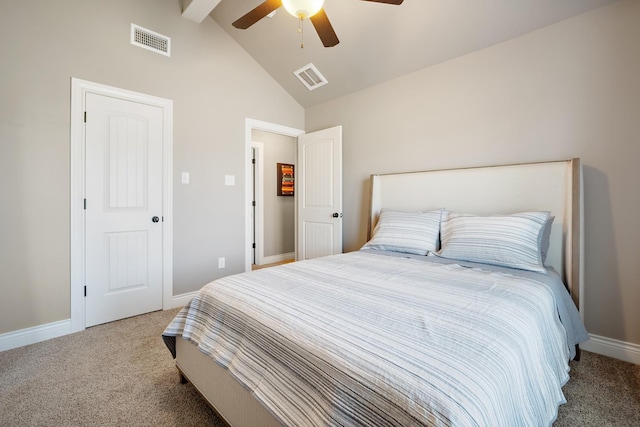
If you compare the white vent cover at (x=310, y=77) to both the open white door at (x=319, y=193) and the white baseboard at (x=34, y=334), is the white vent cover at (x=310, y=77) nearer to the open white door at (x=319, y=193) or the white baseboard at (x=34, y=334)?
the open white door at (x=319, y=193)

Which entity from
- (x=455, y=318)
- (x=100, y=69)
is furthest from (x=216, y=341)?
(x=100, y=69)

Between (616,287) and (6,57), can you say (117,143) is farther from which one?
(616,287)

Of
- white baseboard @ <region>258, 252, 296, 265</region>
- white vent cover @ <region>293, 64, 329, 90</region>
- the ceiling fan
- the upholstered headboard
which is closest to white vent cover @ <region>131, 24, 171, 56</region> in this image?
the ceiling fan

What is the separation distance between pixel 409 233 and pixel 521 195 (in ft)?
2.88

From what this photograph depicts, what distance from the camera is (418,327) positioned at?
37.0 inches

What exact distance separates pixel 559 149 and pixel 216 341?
2609mm

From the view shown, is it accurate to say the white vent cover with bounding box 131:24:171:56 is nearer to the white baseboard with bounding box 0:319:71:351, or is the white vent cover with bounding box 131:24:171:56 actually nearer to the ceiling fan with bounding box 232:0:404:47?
the ceiling fan with bounding box 232:0:404:47

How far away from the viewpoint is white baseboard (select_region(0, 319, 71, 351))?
2.03 m

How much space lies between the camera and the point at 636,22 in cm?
182

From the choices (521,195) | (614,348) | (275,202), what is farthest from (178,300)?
(614,348)

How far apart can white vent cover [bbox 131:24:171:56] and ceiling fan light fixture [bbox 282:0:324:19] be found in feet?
5.68

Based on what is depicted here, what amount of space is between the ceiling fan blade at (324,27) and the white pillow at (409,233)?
1518 mm

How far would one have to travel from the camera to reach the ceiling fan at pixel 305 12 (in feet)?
5.42

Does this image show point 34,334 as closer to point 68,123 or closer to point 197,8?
point 68,123
